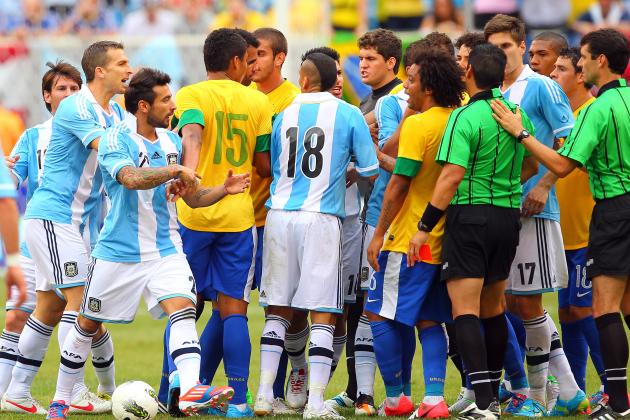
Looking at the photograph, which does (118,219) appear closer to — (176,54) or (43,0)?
(176,54)

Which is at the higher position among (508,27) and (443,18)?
(443,18)

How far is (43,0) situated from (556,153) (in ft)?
55.0

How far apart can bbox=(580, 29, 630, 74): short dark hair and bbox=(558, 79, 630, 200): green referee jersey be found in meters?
0.23

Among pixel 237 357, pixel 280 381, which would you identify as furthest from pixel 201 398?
pixel 280 381

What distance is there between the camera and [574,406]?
325 inches

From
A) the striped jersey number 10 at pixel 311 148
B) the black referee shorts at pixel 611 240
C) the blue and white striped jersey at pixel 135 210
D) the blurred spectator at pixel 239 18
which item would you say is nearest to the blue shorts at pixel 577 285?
the black referee shorts at pixel 611 240

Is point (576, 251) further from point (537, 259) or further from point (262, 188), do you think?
point (262, 188)

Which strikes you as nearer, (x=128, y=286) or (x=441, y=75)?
(x=128, y=286)

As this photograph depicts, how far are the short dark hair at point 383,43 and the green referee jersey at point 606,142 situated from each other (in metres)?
1.93

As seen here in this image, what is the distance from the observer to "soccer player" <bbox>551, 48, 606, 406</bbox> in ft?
28.8

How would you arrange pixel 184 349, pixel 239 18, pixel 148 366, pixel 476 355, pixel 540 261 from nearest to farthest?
1. pixel 184 349
2. pixel 476 355
3. pixel 540 261
4. pixel 148 366
5. pixel 239 18

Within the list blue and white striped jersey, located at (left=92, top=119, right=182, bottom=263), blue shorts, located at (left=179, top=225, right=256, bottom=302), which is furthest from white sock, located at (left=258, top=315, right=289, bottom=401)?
blue and white striped jersey, located at (left=92, top=119, right=182, bottom=263)

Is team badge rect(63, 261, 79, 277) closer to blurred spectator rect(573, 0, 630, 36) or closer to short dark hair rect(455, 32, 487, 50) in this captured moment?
short dark hair rect(455, 32, 487, 50)

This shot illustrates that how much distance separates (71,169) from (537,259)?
3460mm
